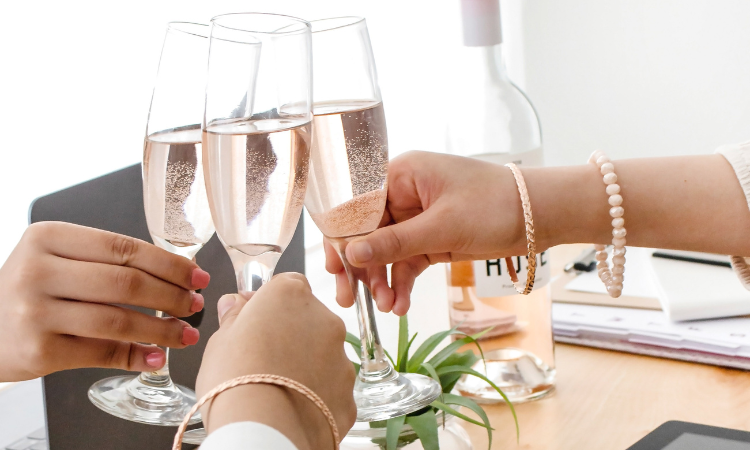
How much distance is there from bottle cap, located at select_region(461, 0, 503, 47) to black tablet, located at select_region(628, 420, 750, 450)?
566 millimetres

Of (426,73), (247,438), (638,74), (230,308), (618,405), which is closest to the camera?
(247,438)

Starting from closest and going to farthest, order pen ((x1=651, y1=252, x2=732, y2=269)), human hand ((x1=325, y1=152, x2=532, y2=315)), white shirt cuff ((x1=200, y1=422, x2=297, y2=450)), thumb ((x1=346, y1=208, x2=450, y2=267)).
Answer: white shirt cuff ((x1=200, y1=422, x2=297, y2=450)) → thumb ((x1=346, y1=208, x2=450, y2=267)) → human hand ((x1=325, y1=152, x2=532, y2=315)) → pen ((x1=651, y1=252, x2=732, y2=269))

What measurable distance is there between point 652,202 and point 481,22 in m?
0.37

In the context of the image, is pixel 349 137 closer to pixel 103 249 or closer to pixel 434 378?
pixel 103 249

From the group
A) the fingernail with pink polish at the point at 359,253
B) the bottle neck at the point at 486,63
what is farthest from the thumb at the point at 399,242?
the bottle neck at the point at 486,63

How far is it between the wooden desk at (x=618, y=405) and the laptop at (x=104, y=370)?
36 centimetres

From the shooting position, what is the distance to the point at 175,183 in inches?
23.6

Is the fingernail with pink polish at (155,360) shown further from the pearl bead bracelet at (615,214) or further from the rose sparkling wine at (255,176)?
the pearl bead bracelet at (615,214)

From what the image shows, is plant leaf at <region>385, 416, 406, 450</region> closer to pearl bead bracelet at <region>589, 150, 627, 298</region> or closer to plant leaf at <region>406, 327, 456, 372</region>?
plant leaf at <region>406, 327, 456, 372</region>

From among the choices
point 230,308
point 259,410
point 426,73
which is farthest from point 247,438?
point 426,73

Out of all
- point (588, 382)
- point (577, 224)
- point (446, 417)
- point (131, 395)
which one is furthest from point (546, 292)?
point (131, 395)

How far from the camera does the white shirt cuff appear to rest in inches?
17.1

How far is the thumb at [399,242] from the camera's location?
2.14 ft

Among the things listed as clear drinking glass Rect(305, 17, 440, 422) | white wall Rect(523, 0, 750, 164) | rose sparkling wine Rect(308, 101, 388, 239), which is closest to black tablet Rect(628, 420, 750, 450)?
clear drinking glass Rect(305, 17, 440, 422)
